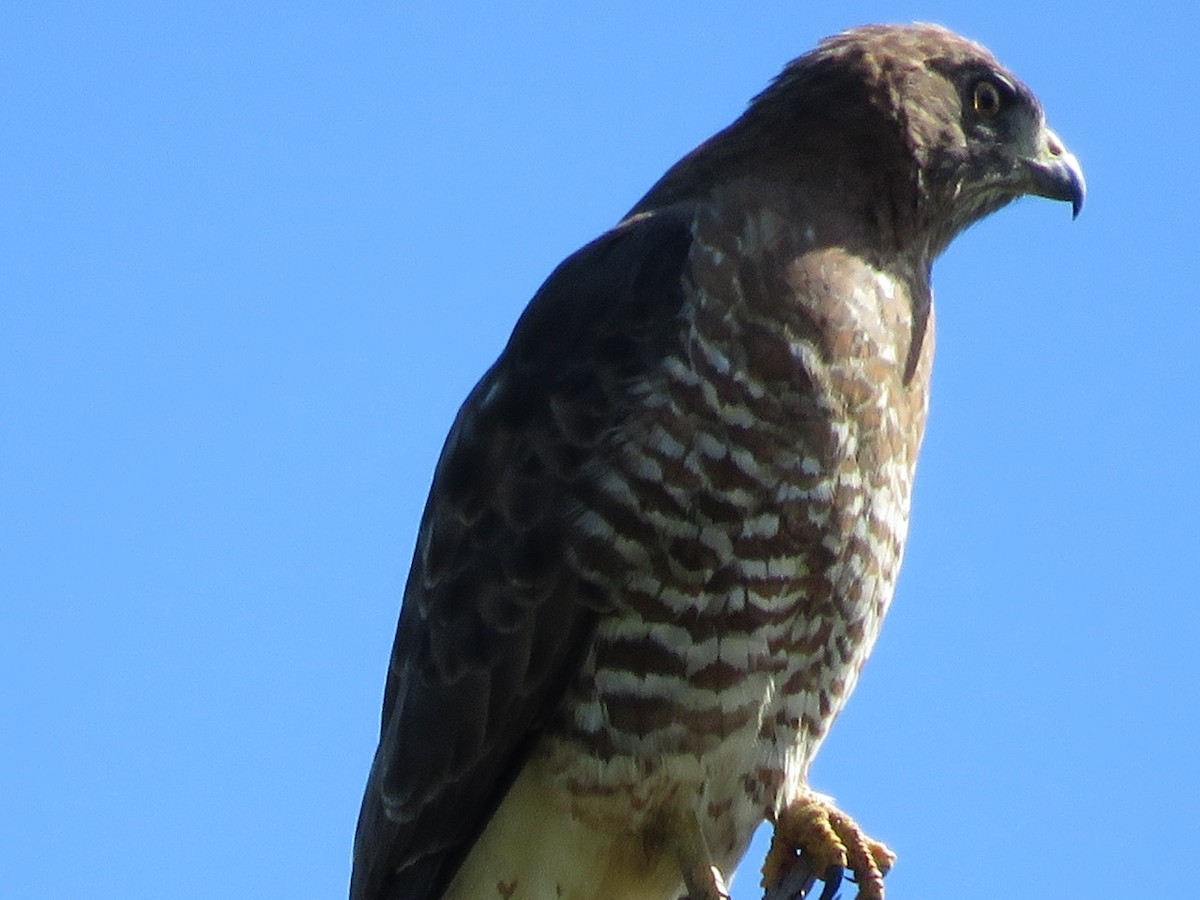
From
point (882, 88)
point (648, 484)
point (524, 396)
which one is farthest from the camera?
point (882, 88)

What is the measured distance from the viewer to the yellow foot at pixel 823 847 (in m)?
5.43

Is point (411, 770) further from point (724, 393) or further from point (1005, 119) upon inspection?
point (1005, 119)

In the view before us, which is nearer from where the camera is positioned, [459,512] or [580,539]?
[580,539]

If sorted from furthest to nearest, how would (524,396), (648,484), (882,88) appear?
(882,88) < (524,396) < (648,484)

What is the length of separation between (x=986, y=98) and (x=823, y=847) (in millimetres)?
2249

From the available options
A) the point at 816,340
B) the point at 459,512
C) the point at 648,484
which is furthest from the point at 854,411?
the point at 459,512

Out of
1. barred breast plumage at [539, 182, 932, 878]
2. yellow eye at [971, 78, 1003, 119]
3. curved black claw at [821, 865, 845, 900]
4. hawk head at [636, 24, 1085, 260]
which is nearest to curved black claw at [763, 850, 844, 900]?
curved black claw at [821, 865, 845, 900]

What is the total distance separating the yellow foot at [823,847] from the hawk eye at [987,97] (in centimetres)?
205

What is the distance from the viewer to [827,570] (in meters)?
5.46

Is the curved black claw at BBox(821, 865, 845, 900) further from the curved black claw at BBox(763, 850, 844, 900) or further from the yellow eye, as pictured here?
the yellow eye

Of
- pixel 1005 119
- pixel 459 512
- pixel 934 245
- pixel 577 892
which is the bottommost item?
pixel 577 892

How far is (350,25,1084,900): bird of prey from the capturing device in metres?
5.36

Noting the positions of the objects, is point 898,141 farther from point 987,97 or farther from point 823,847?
point 823,847

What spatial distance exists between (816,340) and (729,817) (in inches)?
47.9
